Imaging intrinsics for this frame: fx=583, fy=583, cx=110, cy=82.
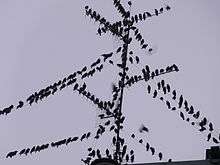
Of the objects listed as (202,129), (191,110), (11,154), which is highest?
(191,110)

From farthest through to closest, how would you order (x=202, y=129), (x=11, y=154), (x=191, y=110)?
(x=11, y=154), (x=191, y=110), (x=202, y=129)

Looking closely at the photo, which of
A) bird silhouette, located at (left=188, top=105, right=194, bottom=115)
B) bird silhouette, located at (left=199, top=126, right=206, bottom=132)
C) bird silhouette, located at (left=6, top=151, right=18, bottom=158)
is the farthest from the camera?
bird silhouette, located at (left=6, top=151, right=18, bottom=158)

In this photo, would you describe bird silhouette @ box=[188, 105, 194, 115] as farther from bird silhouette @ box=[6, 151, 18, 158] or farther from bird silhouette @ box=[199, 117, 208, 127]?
bird silhouette @ box=[6, 151, 18, 158]

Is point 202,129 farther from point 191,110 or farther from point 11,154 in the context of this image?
point 11,154

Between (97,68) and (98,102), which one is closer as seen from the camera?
(98,102)

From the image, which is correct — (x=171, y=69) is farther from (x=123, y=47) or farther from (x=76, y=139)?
(x=76, y=139)

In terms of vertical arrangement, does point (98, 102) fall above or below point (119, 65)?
below

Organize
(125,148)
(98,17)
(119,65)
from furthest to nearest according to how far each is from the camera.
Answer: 1. (98,17)
2. (119,65)
3. (125,148)

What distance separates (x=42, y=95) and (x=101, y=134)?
1661mm

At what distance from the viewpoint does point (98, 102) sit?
11.2 metres

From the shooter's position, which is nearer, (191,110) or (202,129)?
(202,129)

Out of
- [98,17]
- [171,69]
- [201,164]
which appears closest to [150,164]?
[201,164]

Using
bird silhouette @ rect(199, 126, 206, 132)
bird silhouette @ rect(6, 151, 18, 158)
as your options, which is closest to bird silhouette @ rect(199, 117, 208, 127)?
bird silhouette @ rect(199, 126, 206, 132)

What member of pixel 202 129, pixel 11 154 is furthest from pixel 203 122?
pixel 11 154
